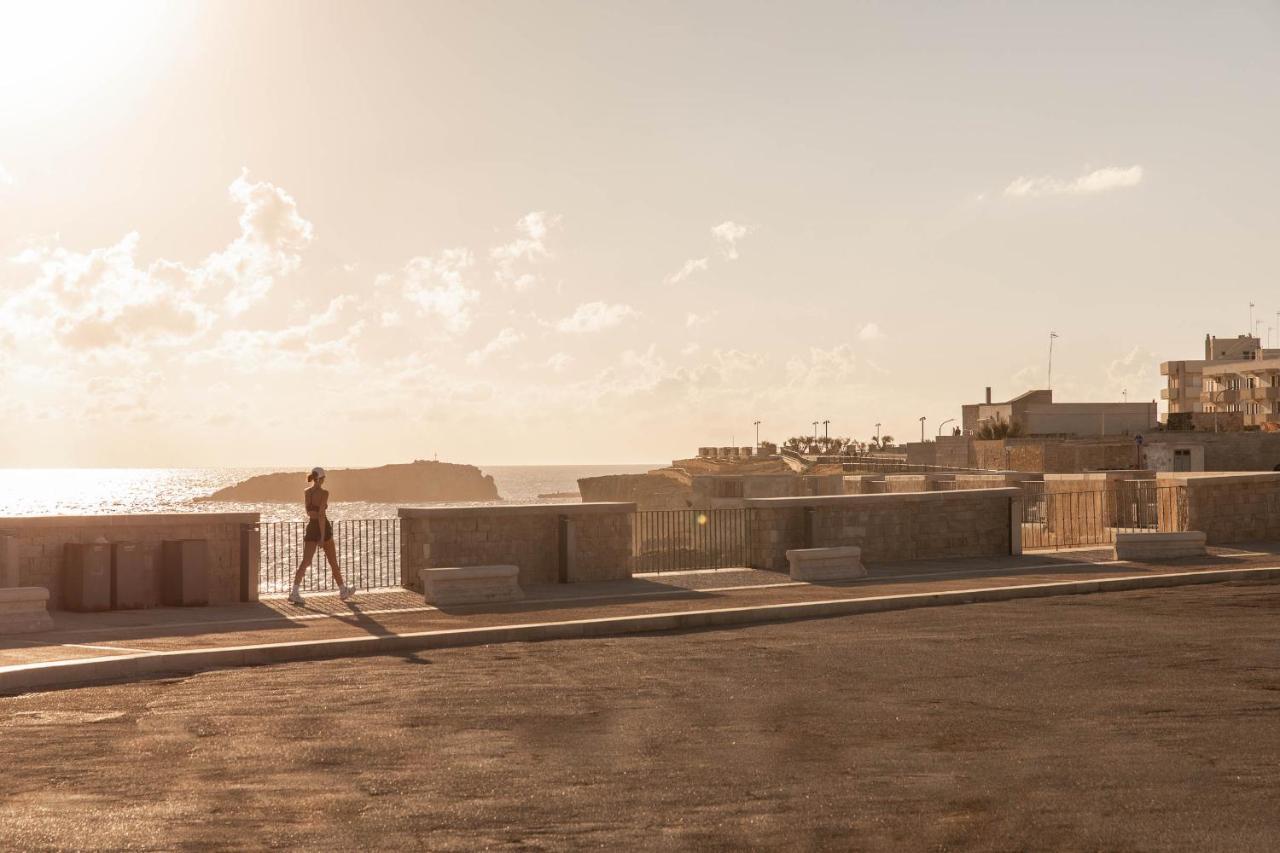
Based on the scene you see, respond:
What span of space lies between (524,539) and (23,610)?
7.66m

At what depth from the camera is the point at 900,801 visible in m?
7.49

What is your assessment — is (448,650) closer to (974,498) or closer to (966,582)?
(966,582)

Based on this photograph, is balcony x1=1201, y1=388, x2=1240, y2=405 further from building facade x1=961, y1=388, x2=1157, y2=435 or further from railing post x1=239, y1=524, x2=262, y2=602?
railing post x1=239, y1=524, x2=262, y2=602

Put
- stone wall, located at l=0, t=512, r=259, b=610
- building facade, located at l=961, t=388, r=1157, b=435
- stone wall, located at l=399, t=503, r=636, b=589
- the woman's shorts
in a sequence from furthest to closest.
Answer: building facade, located at l=961, t=388, r=1157, b=435
stone wall, located at l=399, t=503, r=636, b=589
the woman's shorts
stone wall, located at l=0, t=512, r=259, b=610

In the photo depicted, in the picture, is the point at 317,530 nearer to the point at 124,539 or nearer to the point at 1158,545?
the point at 124,539

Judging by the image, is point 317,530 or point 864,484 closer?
point 317,530

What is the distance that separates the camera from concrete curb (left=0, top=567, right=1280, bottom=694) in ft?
40.0

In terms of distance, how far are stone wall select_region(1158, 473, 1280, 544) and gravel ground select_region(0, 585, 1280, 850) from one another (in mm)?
15303

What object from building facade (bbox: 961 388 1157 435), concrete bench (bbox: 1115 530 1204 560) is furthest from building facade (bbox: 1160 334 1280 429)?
concrete bench (bbox: 1115 530 1204 560)

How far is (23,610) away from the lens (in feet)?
51.1

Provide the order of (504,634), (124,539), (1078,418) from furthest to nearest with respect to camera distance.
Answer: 1. (1078,418)
2. (124,539)
3. (504,634)

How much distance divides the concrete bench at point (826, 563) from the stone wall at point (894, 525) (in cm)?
154

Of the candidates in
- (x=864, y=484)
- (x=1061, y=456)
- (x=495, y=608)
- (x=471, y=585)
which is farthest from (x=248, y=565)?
(x=1061, y=456)

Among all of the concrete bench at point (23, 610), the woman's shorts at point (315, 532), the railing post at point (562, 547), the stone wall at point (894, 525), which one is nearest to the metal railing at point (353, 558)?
the woman's shorts at point (315, 532)
